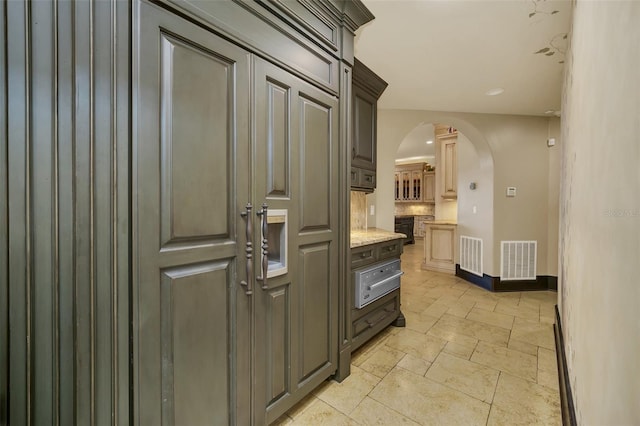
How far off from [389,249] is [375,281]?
383 millimetres

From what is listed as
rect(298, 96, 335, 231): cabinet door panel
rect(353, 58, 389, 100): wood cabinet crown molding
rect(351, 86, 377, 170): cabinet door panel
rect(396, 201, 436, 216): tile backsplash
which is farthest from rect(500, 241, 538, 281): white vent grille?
rect(396, 201, 436, 216): tile backsplash

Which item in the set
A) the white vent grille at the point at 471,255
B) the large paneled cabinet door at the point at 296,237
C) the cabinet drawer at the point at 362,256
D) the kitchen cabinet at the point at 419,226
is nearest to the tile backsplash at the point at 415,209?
the kitchen cabinet at the point at 419,226

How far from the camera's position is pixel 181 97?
104 centimetres

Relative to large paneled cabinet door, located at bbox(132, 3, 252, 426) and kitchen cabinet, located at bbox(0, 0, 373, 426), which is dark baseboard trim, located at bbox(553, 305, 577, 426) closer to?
kitchen cabinet, located at bbox(0, 0, 373, 426)

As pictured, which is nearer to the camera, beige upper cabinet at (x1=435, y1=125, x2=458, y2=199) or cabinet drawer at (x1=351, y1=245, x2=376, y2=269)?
cabinet drawer at (x1=351, y1=245, x2=376, y2=269)

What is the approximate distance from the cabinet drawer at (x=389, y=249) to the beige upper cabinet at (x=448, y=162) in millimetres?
3027

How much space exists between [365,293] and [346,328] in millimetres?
317

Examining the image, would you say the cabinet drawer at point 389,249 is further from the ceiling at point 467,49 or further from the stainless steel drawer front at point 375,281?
the ceiling at point 467,49

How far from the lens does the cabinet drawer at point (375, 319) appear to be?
7.02 ft

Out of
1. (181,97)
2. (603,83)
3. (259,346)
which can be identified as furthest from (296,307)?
(603,83)

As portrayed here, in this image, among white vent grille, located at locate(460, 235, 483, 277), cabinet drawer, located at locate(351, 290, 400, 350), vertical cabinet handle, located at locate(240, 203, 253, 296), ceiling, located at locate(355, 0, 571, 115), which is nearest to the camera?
vertical cabinet handle, located at locate(240, 203, 253, 296)

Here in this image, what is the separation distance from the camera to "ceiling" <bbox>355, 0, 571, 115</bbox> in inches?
72.0

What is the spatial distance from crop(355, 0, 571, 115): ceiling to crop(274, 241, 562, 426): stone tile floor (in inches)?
99.6

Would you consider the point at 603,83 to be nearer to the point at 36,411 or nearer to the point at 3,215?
the point at 3,215
